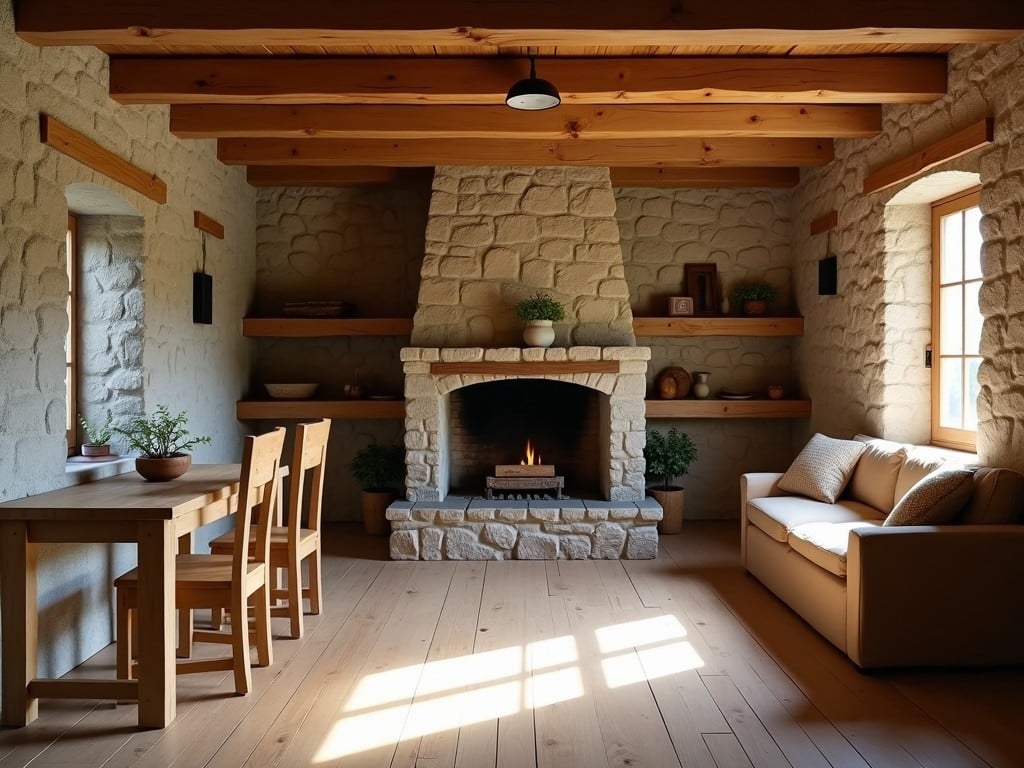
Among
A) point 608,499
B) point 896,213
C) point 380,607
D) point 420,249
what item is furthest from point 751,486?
point 420,249

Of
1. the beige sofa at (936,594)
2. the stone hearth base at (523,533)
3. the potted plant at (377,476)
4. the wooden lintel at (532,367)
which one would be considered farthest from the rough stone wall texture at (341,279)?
the beige sofa at (936,594)

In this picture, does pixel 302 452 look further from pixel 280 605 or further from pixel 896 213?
pixel 896 213

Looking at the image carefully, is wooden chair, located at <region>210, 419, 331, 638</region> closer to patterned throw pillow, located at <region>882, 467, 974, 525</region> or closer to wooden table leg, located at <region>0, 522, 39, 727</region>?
wooden table leg, located at <region>0, 522, 39, 727</region>

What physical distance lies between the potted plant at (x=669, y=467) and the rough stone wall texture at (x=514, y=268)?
0.91 metres

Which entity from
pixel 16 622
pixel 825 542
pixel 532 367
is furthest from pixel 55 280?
pixel 825 542

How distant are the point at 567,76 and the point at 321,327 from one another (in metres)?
2.78

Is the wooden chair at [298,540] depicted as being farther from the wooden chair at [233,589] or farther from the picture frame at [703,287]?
the picture frame at [703,287]

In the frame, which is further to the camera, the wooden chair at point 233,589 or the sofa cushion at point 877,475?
the sofa cushion at point 877,475

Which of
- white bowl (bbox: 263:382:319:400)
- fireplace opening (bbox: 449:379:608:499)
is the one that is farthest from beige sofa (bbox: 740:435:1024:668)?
white bowl (bbox: 263:382:319:400)

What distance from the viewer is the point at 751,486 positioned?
4574mm

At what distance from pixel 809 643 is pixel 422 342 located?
2.98 metres

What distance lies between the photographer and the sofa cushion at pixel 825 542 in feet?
10.6

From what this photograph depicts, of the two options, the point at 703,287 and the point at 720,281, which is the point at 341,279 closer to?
the point at 703,287

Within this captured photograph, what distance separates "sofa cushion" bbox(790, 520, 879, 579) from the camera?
3.25 m
